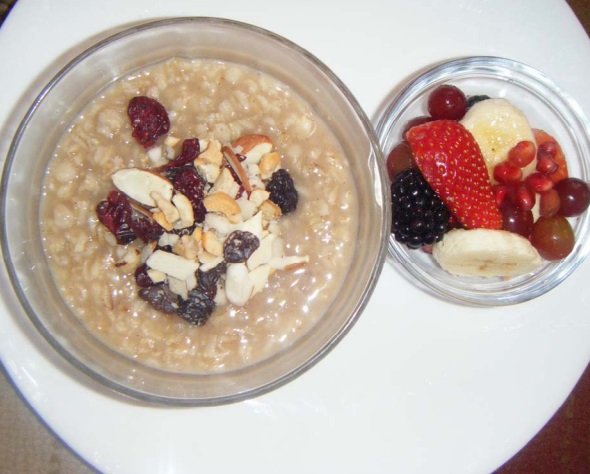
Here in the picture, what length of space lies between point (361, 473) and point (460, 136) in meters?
0.91

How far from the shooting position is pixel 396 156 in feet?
5.61

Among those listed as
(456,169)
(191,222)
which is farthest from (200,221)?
(456,169)

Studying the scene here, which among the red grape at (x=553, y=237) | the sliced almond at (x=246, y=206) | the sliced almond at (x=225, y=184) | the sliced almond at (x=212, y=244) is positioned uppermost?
the red grape at (x=553, y=237)

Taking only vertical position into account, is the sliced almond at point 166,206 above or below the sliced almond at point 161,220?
above

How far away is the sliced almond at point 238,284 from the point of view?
55.8 inches

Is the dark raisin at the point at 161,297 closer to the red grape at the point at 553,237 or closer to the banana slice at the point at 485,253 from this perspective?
the banana slice at the point at 485,253

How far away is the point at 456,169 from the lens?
5.18 ft

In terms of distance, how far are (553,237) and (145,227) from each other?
3.48 ft

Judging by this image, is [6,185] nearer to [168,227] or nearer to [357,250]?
[168,227]

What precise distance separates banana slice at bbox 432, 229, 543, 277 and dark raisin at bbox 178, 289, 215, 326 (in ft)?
2.09

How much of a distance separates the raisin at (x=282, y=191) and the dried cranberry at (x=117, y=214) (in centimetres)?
32

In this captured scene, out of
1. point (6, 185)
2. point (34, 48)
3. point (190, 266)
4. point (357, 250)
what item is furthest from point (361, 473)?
point (34, 48)

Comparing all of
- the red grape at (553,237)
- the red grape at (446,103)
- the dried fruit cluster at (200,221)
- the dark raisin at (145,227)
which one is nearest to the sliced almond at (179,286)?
the dried fruit cluster at (200,221)

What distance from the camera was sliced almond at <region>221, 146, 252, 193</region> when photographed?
1.44m
